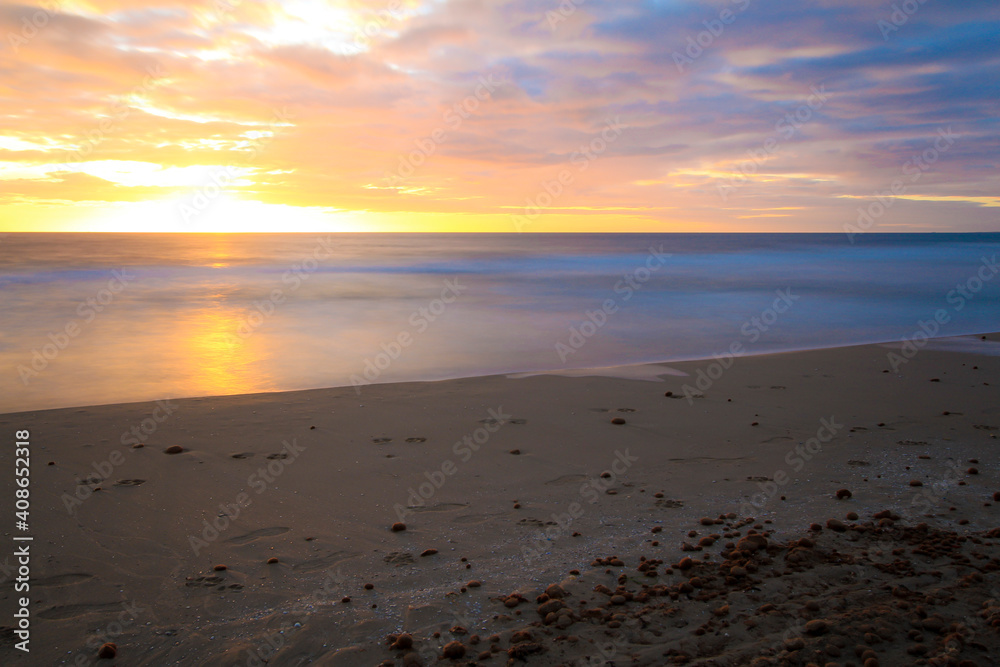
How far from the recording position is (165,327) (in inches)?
663

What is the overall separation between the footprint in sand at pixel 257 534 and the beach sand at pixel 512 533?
Answer: 0.11 ft

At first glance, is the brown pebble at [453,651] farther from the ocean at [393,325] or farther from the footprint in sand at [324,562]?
the ocean at [393,325]

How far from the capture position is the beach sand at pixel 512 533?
3.12 m

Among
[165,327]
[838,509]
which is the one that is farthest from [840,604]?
[165,327]

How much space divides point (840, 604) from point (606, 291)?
1087 inches

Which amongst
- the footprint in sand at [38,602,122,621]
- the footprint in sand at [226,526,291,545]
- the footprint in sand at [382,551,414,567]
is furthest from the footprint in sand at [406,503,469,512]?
the footprint in sand at [38,602,122,621]

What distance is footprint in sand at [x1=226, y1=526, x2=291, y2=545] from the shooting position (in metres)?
4.27

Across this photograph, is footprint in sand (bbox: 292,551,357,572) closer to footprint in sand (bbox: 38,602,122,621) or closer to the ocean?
footprint in sand (bbox: 38,602,122,621)

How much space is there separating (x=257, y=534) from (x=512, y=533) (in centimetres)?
180

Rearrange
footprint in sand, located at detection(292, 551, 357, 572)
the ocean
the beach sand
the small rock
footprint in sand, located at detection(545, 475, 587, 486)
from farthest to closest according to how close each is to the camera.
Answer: the ocean → footprint in sand, located at detection(545, 475, 587, 486) → the small rock → footprint in sand, located at detection(292, 551, 357, 572) → the beach sand

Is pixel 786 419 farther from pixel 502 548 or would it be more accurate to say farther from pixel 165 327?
pixel 165 327

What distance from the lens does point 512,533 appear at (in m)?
4.39

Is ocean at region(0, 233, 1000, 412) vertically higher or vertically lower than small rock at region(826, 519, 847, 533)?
higher

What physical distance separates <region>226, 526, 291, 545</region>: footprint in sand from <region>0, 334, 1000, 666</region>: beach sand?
0.03 m
